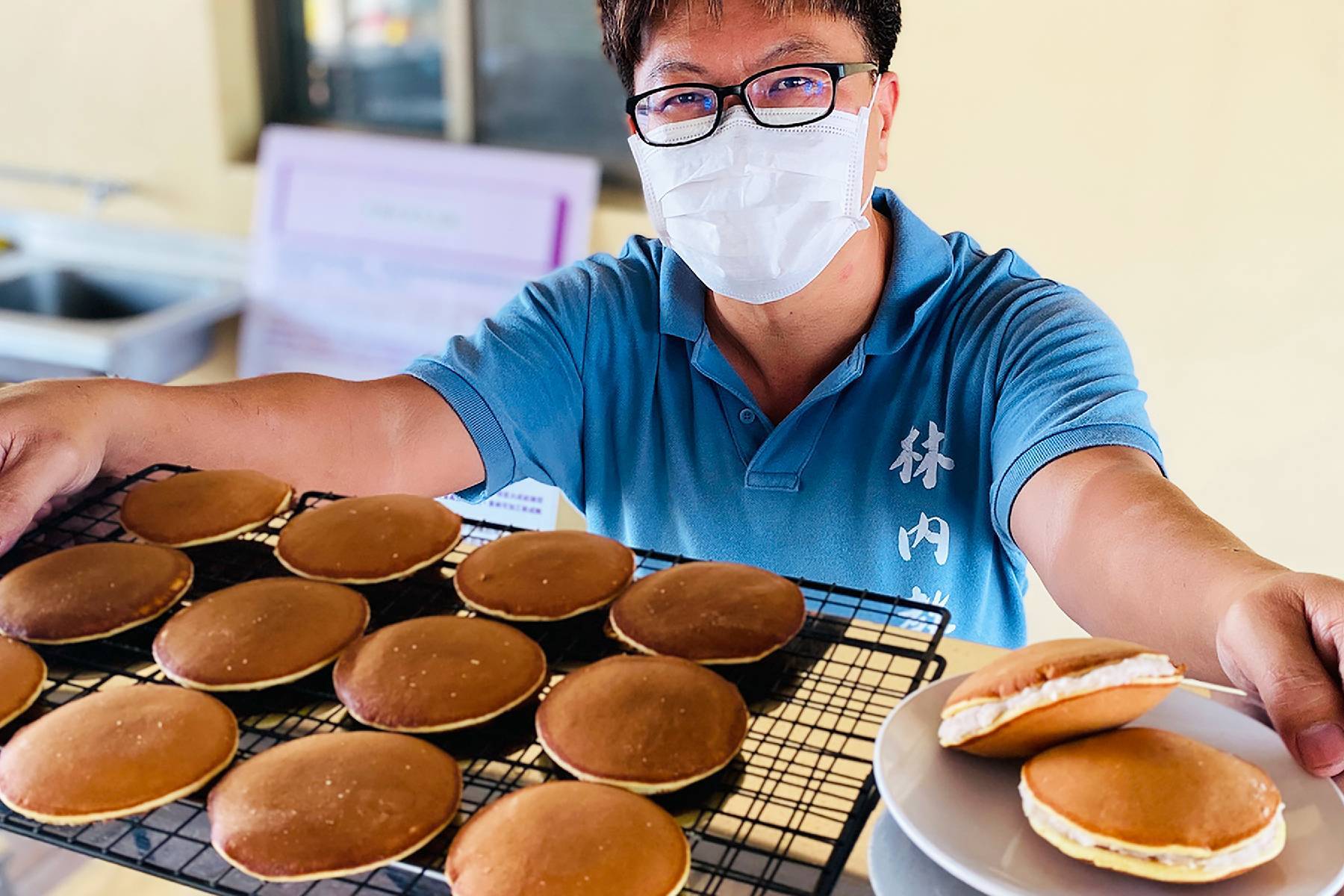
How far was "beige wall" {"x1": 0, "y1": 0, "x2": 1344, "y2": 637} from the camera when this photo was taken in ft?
7.21

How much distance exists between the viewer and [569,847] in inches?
28.8

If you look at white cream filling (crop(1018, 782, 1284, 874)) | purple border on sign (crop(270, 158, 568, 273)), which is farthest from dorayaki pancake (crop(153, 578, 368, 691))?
purple border on sign (crop(270, 158, 568, 273))

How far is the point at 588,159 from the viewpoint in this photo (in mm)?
2758

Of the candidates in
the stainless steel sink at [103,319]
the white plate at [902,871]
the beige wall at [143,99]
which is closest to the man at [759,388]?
the white plate at [902,871]

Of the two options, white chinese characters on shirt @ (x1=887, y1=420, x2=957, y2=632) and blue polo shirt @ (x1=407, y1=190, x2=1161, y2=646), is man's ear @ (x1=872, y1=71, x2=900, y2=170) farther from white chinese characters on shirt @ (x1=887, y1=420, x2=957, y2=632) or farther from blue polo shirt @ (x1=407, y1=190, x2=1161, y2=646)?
white chinese characters on shirt @ (x1=887, y1=420, x2=957, y2=632)

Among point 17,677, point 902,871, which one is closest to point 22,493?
point 17,677

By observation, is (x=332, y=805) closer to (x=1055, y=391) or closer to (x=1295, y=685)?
(x=1295, y=685)

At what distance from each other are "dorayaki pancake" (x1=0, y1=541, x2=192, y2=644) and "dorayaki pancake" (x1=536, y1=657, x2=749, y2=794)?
15.1 inches

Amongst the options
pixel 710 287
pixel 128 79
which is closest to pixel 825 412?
pixel 710 287

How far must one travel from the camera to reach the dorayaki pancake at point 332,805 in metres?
0.75

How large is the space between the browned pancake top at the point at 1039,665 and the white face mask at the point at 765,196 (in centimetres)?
75

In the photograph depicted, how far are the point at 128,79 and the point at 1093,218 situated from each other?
236 cm

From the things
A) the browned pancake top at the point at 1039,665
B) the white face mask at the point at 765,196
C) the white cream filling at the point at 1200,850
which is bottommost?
the white cream filling at the point at 1200,850

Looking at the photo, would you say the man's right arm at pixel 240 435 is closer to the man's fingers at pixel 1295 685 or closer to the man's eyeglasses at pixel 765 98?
the man's eyeglasses at pixel 765 98
